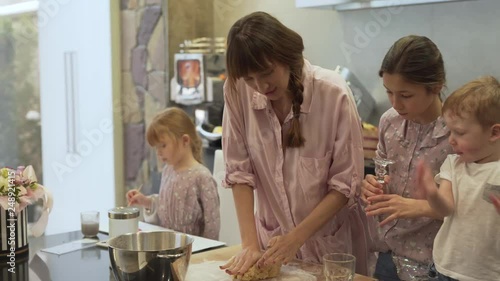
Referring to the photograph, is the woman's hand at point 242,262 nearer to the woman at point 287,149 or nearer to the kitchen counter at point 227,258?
the woman at point 287,149

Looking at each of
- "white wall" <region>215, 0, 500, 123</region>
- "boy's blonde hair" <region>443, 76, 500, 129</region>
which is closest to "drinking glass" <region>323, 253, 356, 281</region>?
"boy's blonde hair" <region>443, 76, 500, 129</region>

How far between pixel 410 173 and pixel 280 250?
444mm

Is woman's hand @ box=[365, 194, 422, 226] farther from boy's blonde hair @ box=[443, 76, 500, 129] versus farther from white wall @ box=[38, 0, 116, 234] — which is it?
white wall @ box=[38, 0, 116, 234]

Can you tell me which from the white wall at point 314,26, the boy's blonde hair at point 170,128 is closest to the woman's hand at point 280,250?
the boy's blonde hair at point 170,128

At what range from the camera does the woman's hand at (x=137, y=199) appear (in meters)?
2.46

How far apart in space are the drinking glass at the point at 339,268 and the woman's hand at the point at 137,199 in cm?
119

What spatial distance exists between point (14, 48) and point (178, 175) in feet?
8.85

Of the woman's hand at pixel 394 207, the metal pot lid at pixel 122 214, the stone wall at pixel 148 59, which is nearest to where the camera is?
the woman's hand at pixel 394 207

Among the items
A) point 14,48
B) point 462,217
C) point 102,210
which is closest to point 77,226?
point 102,210

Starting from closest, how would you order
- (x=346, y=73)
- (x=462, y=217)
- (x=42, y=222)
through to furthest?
(x=462, y=217) < (x=42, y=222) < (x=346, y=73)

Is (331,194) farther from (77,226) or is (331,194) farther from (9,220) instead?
(77,226)

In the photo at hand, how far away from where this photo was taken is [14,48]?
4723 millimetres

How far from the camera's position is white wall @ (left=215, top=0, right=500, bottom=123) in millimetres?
3166

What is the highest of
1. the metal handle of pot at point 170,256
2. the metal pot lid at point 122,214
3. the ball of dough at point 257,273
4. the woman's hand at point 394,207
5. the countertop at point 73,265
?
the woman's hand at point 394,207
